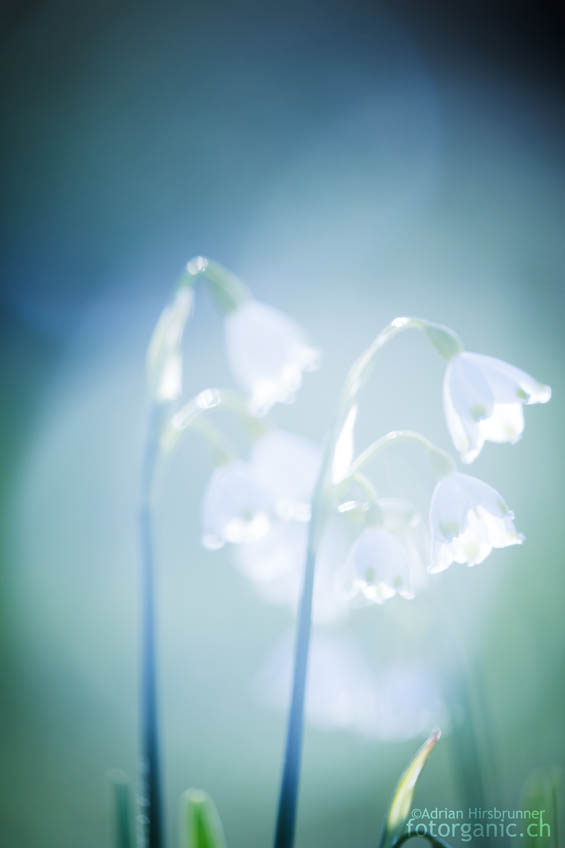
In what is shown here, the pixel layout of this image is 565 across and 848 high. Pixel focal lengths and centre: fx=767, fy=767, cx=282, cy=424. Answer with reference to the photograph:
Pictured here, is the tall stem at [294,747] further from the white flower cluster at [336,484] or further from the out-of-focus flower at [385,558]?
the out-of-focus flower at [385,558]

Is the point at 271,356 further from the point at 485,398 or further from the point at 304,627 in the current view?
the point at 304,627

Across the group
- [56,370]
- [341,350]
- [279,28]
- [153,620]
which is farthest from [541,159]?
[153,620]

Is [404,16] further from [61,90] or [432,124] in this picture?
[61,90]

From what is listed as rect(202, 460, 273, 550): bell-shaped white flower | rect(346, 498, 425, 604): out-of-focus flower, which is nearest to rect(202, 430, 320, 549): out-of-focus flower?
rect(202, 460, 273, 550): bell-shaped white flower

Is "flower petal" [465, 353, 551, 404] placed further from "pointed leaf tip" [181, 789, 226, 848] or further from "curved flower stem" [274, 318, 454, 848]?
"pointed leaf tip" [181, 789, 226, 848]

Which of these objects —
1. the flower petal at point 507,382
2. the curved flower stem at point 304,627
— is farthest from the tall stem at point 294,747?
the flower petal at point 507,382

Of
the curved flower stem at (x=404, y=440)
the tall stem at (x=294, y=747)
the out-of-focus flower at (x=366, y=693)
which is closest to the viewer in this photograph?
the tall stem at (x=294, y=747)

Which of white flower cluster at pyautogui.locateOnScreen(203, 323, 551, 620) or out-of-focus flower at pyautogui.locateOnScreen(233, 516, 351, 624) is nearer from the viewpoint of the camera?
white flower cluster at pyautogui.locateOnScreen(203, 323, 551, 620)
